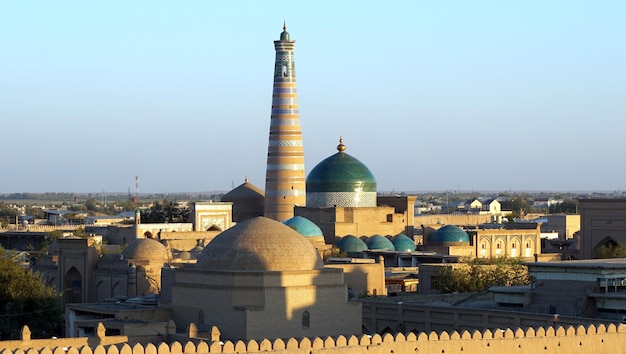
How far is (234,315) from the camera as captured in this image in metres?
30.8

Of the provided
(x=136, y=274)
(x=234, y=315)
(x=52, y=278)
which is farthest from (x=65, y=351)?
(x=52, y=278)

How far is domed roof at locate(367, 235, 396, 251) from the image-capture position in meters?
58.3

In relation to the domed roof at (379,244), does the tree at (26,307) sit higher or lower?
lower

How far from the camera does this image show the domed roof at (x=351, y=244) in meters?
57.2

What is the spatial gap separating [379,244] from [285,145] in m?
8.48

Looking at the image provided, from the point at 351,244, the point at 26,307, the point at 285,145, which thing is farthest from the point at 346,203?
the point at 26,307

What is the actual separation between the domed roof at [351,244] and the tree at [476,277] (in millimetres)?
11497

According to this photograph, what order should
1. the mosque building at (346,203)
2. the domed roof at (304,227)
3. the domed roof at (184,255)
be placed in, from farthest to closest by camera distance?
1. the mosque building at (346,203)
2. the domed roof at (304,227)
3. the domed roof at (184,255)

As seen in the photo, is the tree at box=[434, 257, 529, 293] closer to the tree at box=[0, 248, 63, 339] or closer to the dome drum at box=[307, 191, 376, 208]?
the tree at box=[0, 248, 63, 339]

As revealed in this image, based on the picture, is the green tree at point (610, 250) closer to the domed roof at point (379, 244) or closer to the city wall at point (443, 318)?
the domed roof at point (379, 244)

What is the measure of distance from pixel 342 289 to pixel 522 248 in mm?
31926

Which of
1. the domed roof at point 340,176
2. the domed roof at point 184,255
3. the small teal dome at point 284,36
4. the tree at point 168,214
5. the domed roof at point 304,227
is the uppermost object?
the small teal dome at point 284,36

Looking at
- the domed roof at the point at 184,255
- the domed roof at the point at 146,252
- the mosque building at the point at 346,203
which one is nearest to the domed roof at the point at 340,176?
the mosque building at the point at 346,203

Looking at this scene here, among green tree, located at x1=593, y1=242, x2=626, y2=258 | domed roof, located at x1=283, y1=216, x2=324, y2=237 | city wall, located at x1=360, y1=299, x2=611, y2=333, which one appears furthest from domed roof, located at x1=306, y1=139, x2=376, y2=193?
city wall, located at x1=360, y1=299, x2=611, y2=333
